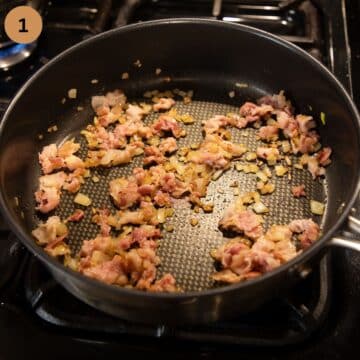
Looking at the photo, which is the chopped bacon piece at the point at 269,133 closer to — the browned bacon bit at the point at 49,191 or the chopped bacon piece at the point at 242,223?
the chopped bacon piece at the point at 242,223

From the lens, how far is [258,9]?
1276 millimetres

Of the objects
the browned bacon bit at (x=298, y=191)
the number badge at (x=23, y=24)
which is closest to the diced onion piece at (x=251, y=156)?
the browned bacon bit at (x=298, y=191)

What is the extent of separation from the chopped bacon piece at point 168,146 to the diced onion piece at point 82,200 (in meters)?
0.20

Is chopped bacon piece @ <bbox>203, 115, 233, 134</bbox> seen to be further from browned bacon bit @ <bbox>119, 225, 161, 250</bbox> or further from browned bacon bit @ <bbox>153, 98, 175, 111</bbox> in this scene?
browned bacon bit @ <bbox>119, 225, 161, 250</bbox>

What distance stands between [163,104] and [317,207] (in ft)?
1.49

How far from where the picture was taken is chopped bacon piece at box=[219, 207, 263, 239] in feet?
3.11

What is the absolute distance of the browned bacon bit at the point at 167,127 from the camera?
1.13 meters

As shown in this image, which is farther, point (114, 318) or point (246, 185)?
point (246, 185)

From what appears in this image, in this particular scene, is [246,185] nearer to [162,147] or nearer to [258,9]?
[162,147]

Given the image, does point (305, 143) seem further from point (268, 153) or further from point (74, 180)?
point (74, 180)

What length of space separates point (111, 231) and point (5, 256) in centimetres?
21

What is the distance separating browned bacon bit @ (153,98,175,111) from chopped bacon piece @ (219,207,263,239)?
35cm

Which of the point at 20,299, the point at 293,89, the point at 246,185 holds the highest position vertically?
the point at 293,89

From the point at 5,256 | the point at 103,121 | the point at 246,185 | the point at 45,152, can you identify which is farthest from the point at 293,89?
the point at 5,256
